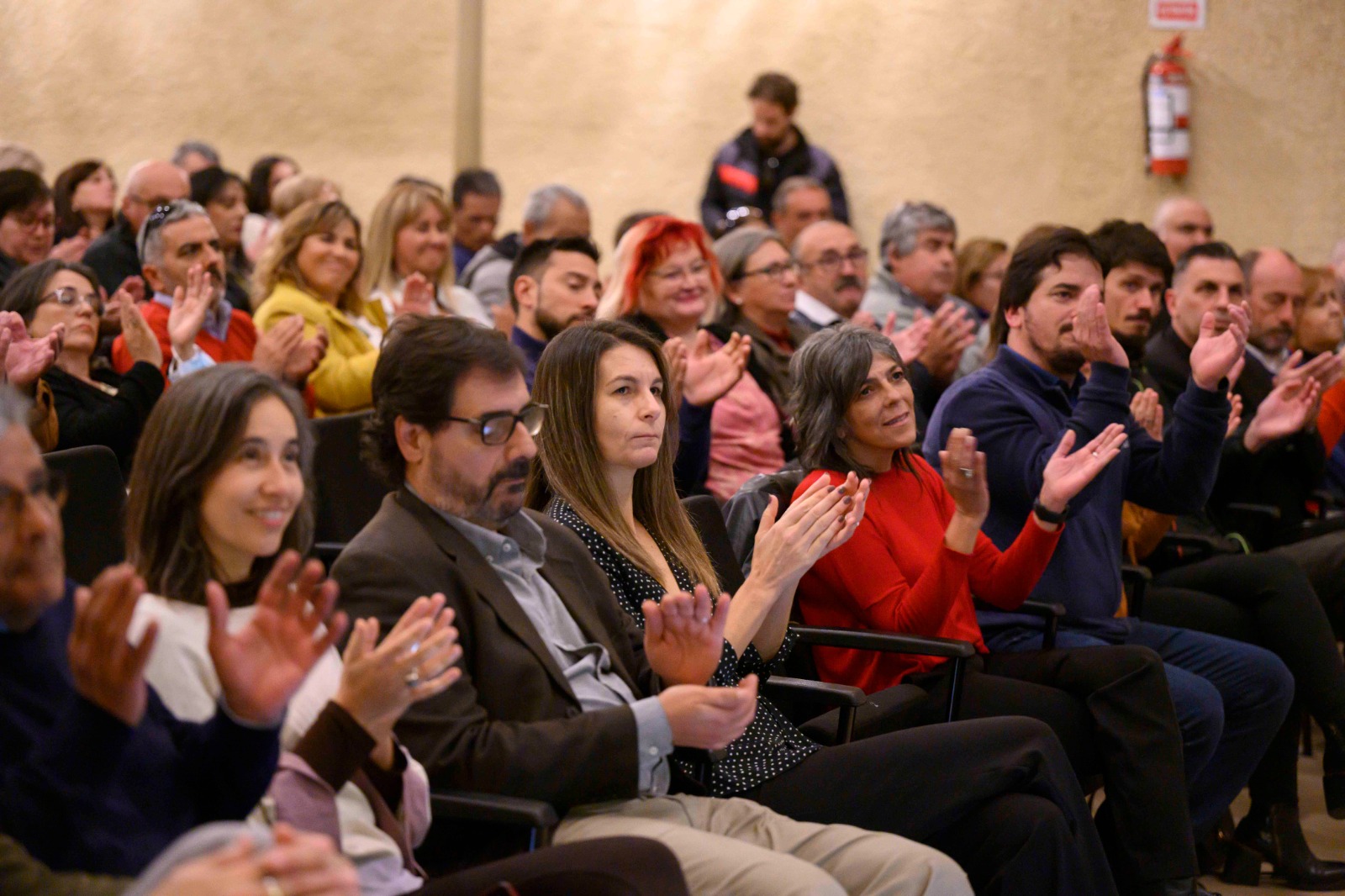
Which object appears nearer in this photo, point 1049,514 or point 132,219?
point 1049,514

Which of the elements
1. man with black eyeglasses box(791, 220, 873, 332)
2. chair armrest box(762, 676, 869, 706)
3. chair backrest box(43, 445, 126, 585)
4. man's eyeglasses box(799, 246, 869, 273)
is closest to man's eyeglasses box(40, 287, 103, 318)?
chair backrest box(43, 445, 126, 585)

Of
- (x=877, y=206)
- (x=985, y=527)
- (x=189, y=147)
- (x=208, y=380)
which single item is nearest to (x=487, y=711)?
(x=208, y=380)

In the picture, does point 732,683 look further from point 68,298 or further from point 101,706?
point 68,298

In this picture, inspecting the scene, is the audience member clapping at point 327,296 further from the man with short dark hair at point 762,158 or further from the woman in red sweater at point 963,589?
the man with short dark hair at point 762,158

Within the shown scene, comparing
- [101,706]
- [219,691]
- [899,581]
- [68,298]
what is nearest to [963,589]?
[899,581]

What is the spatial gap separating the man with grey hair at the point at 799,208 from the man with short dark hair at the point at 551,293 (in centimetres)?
203

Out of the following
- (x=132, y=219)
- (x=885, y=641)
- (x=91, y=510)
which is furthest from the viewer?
(x=132, y=219)

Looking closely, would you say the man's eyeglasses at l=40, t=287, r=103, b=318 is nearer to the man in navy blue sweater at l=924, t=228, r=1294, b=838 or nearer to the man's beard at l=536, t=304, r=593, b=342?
the man's beard at l=536, t=304, r=593, b=342

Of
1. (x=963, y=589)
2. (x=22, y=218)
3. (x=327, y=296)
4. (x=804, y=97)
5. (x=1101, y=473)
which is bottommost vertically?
(x=963, y=589)

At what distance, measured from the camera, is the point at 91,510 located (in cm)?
221

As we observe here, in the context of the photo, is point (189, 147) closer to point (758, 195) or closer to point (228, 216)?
point (228, 216)

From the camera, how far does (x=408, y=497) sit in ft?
6.22

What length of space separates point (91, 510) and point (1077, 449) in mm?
1852

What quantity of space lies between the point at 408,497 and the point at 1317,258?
6322 millimetres
